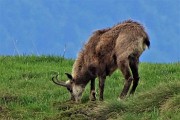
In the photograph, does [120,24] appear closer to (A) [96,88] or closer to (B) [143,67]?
(A) [96,88]

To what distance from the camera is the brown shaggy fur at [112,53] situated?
11547 mm

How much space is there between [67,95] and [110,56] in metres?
1.39

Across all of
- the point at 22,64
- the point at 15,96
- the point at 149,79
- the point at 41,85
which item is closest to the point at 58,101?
the point at 15,96

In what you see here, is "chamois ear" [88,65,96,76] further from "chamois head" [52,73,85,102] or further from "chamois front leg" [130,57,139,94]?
"chamois front leg" [130,57,139,94]

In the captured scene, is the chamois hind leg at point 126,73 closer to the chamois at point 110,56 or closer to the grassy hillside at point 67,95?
the chamois at point 110,56

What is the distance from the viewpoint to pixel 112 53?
11891 millimetres

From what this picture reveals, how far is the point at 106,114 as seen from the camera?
9438 mm

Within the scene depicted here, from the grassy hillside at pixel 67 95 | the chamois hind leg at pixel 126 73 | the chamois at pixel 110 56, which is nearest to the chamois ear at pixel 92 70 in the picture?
the chamois at pixel 110 56

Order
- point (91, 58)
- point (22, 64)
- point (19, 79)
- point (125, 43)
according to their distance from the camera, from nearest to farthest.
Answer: point (125, 43)
point (91, 58)
point (19, 79)
point (22, 64)

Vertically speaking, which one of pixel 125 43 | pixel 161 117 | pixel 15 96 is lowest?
pixel 161 117

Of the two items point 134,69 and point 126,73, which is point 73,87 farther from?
point 126,73

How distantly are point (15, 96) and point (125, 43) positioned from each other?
246 centimetres

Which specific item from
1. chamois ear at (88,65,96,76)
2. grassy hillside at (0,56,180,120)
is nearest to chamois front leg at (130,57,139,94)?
grassy hillside at (0,56,180,120)

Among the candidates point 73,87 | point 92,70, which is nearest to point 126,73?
point 92,70
